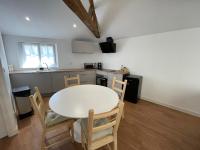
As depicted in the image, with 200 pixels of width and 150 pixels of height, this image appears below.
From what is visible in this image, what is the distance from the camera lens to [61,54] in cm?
394

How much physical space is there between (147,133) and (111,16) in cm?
289

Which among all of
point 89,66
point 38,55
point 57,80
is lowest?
point 57,80

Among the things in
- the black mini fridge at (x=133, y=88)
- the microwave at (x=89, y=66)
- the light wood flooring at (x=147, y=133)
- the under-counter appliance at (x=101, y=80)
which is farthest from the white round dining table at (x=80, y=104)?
the microwave at (x=89, y=66)

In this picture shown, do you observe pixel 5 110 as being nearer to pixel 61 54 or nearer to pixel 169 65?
pixel 61 54

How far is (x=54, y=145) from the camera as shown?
64.7 inches

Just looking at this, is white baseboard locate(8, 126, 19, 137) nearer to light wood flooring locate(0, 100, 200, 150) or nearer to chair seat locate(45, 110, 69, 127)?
light wood flooring locate(0, 100, 200, 150)

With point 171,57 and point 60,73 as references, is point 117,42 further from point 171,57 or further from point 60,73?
point 60,73

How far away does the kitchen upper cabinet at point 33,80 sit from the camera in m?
2.98

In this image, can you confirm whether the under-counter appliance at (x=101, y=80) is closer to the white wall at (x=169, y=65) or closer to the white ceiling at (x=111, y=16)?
the white wall at (x=169, y=65)

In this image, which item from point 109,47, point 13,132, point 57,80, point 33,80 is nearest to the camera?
point 13,132

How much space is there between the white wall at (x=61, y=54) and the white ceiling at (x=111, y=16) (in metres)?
0.20

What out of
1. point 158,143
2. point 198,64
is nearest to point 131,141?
point 158,143

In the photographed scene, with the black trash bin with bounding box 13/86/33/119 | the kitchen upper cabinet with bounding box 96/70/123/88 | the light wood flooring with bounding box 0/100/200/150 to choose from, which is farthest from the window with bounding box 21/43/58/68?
the light wood flooring with bounding box 0/100/200/150

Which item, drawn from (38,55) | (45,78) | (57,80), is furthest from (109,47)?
(38,55)
